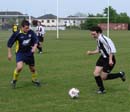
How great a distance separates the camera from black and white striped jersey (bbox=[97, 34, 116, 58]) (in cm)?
1143

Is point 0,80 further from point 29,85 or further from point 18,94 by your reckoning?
point 18,94

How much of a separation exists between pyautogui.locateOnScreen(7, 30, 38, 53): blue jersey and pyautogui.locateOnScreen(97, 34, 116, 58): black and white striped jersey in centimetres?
206

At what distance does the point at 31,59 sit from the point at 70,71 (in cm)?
412

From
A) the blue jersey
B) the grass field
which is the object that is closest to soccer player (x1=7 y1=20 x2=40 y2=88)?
the blue jersey

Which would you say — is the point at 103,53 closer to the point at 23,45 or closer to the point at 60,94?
the point at 60,94

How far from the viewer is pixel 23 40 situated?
12.7 m

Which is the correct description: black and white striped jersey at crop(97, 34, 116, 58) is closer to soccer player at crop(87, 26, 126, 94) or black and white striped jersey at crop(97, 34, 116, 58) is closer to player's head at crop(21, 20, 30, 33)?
soccer player at crop(87, 26, 126, 94)

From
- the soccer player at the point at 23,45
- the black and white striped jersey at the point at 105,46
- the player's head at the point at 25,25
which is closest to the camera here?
the black and white striped jersey at the point at 105,46

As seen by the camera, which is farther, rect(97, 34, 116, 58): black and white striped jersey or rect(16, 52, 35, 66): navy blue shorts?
rect(16, 52, 35, 66): navy blue shorts

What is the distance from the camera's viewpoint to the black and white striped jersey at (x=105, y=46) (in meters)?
11.4

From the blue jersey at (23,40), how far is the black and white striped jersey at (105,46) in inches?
81.2

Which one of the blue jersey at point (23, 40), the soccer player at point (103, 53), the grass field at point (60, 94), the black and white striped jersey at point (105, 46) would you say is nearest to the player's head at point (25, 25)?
the blue jersey at point (23, 40)

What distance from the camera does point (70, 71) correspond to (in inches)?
662

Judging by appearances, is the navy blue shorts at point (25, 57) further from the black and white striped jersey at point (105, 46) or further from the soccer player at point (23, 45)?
the black and white striped jersey at point (105, 46)
